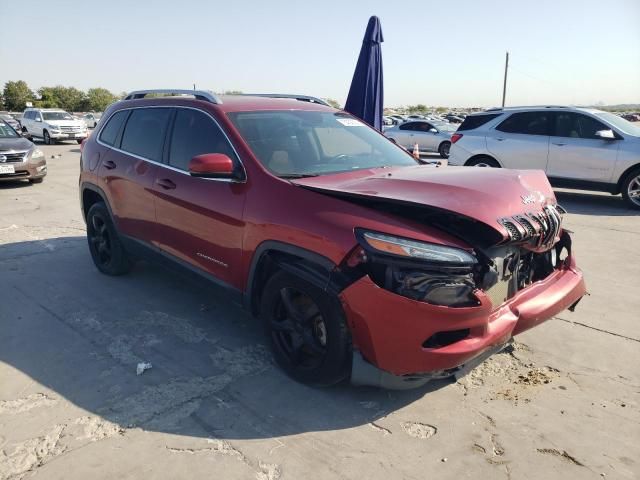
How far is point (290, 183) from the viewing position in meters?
3.19

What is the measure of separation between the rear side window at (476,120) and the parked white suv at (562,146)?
21 mm

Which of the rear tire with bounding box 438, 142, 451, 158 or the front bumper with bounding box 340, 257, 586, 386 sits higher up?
the rear tire with bounding box 438, 142, 451, 158

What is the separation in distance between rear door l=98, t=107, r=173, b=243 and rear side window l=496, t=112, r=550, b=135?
7727mm

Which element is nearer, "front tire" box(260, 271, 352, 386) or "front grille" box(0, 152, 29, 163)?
"front tire" box(260, 271, 352, 386)

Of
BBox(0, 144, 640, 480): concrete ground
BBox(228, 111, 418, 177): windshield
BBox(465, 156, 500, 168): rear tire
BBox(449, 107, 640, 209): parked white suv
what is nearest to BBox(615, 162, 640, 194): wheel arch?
BBox(449, 107, 640, 209): parked white suv

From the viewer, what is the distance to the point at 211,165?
3.28m

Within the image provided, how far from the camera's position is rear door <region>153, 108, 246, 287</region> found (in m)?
3.51

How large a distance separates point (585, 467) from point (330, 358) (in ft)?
4.52

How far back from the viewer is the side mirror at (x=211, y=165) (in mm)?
3273

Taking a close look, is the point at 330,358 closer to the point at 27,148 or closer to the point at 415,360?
the point at 415,360

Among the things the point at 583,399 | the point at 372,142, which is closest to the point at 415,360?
the point at 583,399

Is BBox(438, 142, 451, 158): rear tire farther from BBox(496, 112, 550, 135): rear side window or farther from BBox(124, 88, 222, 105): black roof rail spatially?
BBox(124, 88, 222, 105): black roof rail

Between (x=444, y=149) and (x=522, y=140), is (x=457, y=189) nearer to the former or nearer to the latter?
(x=522, y=140)

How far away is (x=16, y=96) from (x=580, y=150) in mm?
68418
